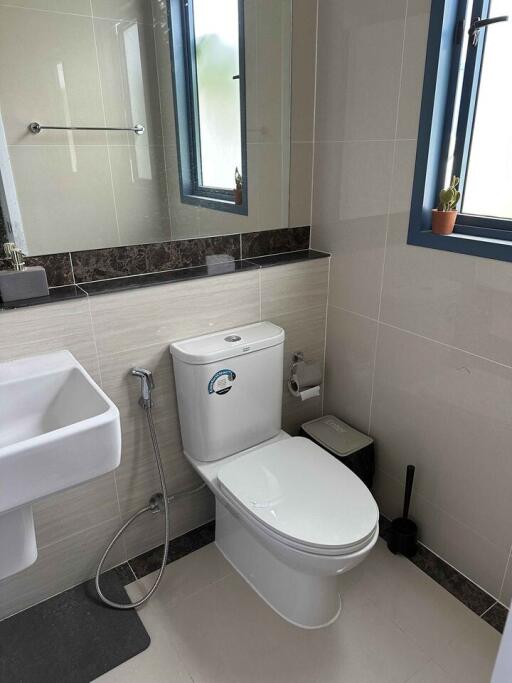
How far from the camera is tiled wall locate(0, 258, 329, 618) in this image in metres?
1.40

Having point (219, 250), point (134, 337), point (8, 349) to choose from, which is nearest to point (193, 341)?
point (134, 337)

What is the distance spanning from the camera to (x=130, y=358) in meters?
1.52

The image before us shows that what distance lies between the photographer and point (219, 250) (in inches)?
69.5

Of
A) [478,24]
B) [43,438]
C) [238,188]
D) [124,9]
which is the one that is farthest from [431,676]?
[124,9]

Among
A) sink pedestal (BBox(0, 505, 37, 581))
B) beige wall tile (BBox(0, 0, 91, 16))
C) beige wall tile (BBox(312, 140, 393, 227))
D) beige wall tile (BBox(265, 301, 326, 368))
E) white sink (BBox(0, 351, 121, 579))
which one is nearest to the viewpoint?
white sink (BBox(0, 351, 121, 579))

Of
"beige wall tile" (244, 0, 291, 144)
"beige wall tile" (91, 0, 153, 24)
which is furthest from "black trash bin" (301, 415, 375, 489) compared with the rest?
"beige wall tile" (91, 0, 153, 24)

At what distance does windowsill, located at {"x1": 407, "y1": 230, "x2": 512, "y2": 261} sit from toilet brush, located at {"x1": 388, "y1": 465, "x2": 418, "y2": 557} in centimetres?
82

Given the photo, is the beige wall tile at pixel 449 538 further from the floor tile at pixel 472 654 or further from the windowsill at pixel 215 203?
the windowsill at pixel 215 203

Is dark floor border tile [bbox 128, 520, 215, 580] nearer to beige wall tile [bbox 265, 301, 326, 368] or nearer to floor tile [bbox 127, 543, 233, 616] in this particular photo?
floor tile [bbox 127, 543, 233, 616]

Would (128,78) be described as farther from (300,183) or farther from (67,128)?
(300,183)

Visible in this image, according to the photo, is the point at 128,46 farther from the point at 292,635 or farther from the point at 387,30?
the point at 292,635

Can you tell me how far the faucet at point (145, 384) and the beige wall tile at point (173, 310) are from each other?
0.27 ft

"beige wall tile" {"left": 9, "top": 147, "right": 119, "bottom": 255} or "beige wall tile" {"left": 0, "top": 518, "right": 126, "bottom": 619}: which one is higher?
"beige wall tile" {"left": 9, "top": 147, "right": 119, "bottom": 255}

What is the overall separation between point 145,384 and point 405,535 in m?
1.08
